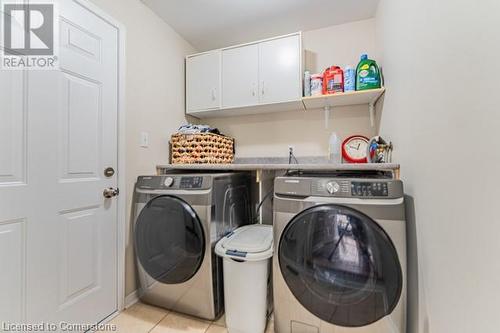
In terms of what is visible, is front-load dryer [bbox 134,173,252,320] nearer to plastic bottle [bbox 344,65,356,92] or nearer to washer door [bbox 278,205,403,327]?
washer door [bbox 278,205,403,327]

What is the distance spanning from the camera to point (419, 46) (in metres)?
1.05

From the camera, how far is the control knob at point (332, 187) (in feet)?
3.72

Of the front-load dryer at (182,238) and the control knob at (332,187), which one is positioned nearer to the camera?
the control knob at (332,187)

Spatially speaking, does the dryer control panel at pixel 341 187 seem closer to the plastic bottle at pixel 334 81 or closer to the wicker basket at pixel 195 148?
the wicker basket at pixel 195 148

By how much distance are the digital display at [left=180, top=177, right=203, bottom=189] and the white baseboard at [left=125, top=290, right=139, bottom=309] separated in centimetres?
91

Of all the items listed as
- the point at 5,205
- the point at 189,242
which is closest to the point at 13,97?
the point at 5,205

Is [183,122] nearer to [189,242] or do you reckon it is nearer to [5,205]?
[189,242]

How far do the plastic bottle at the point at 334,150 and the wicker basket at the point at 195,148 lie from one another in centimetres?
102

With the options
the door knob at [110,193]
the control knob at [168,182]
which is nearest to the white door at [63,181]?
the door knob at [110,193]

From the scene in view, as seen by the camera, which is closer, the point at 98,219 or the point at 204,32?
the point at 98,219

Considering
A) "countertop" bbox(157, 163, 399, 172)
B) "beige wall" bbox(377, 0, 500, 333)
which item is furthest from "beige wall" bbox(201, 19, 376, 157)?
"beige wall" bbox(377, 0, 500, 333)

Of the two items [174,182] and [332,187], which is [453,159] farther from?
[174,182]

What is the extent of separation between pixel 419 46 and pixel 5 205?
2.04 meters

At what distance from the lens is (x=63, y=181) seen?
4.08 feet
